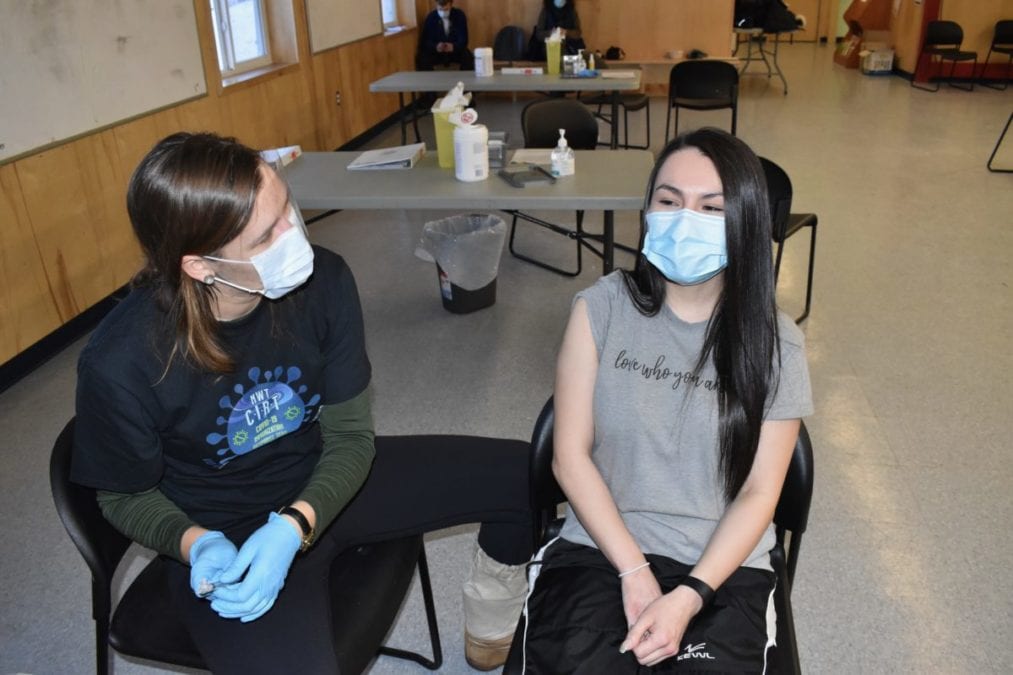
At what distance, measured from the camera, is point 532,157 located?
3150mm

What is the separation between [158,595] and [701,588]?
2.89ft

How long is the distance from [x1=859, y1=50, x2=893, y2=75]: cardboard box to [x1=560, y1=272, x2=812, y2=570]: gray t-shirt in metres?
9.54

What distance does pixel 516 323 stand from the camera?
11.2 ft

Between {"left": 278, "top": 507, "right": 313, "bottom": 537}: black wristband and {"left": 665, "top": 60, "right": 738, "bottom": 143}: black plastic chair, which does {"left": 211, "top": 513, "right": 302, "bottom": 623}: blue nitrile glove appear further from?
{"left": 665, "top": 60, "right": 738, "bottom": 143}: black plastic chair

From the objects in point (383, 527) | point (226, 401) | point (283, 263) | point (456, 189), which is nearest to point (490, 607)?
point (383, 527)

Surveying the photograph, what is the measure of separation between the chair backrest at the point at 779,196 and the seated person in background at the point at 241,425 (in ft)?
6.31

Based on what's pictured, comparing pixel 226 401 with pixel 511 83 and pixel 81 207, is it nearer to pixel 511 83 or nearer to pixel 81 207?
pixel 81 207

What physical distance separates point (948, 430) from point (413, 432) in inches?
68.3

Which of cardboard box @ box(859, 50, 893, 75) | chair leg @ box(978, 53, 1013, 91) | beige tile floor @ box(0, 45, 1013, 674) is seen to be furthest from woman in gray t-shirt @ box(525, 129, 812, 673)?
cardboard box @ box(859, 50, 893, 75)

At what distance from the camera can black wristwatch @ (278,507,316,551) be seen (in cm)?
126

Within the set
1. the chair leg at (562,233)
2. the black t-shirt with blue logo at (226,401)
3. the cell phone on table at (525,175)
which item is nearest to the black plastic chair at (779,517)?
the black t-shirt with blue logo at (226,401)

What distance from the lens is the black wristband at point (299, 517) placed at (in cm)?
126

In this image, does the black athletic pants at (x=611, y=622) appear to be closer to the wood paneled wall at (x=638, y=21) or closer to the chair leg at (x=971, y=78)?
the wood paneled wall at (x=638, y=21)

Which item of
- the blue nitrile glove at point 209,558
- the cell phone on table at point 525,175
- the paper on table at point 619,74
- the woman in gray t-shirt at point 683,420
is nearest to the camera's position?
the blue nitrile glove at point 209,558
